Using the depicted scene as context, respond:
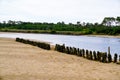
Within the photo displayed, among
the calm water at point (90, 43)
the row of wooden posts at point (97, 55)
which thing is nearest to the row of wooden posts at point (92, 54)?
the row of wooden posts at point (97, 55)

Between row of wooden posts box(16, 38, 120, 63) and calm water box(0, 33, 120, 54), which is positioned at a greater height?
row of wooden posts box(16, 38, 120, 63)

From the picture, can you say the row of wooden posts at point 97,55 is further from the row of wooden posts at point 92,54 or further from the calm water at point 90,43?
the calm water at point 90,43

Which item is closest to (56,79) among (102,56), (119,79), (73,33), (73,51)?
(119,79)

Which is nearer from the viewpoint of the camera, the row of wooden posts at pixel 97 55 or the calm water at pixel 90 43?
the row of wooden posts at pixel 97 55

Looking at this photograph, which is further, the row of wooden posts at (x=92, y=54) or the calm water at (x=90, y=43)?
the calm water at (x=90, y=43)

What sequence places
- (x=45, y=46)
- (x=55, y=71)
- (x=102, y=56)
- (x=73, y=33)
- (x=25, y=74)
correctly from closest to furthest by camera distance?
(x=25, y=74) → (x=55, y=71) → (x=102, y=56) → (x=45, y=46) → (x=73, y=33)

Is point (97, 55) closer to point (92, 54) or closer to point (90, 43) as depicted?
point (92, 54)

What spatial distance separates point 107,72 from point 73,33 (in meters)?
143

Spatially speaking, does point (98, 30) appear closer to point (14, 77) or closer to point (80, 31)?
point (80, 31)

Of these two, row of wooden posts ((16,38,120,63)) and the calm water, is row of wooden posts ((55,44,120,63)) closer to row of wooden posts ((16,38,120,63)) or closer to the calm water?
row of wooden posts ((16,38,120,63))

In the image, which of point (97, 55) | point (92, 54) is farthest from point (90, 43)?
point (97, 55)

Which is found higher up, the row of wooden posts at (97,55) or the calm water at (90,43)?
the row of wooden posts at (97,55)

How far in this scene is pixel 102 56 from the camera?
28891mm

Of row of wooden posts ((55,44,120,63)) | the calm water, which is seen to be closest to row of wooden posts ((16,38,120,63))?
row of wooden posts ((55,44,120,63))
